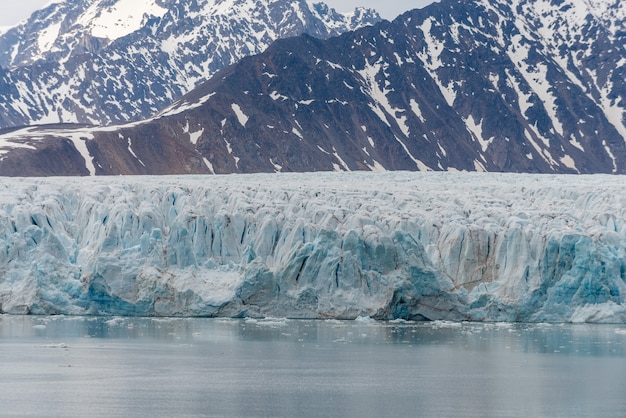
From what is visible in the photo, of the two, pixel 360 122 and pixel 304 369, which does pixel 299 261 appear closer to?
pixel 304 369

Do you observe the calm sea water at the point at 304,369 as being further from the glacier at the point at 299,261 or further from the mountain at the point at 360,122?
the mountain at the point at 360,122

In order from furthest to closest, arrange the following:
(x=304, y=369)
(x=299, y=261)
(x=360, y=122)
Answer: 1. (x=360, y=122)
2. (x=299, y=261)
3. (x=304, y=369)

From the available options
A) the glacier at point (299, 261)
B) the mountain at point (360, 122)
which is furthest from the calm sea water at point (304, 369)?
the mountain at point (360, 122)

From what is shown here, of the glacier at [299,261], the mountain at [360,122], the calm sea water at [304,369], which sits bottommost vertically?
the calm sea water at [304,369]

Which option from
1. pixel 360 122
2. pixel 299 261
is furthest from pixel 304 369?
pixel 360 122

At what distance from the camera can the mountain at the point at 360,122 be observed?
474ft

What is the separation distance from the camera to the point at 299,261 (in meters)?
35.4

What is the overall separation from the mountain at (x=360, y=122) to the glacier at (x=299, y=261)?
93391 mm

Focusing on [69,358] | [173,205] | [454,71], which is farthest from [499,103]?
[69,358]

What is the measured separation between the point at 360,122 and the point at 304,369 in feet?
490

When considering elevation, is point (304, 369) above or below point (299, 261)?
below

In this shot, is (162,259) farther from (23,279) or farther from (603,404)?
(603,404)

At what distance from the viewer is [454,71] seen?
644 ft

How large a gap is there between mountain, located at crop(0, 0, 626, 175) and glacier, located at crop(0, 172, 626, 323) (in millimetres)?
93391
